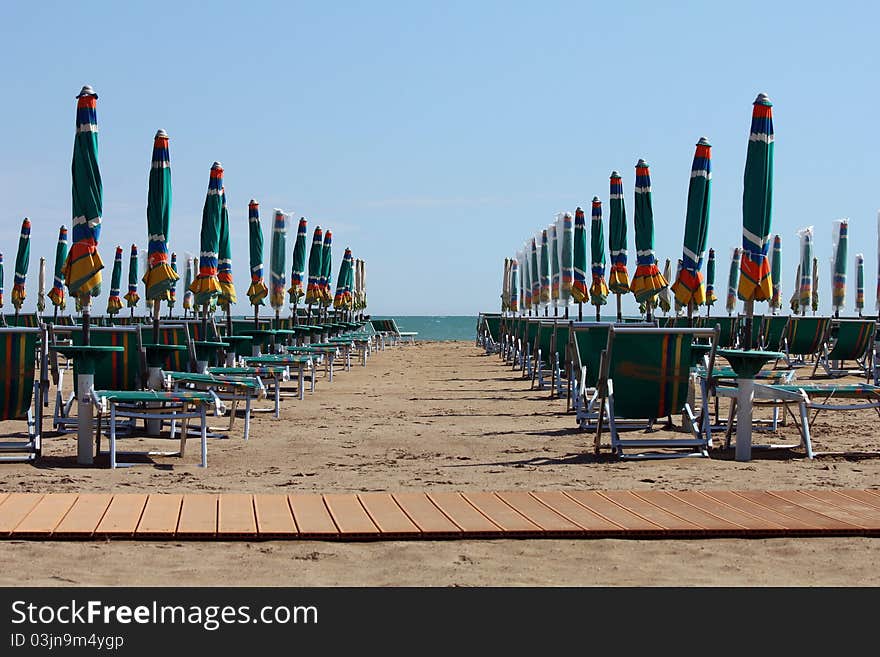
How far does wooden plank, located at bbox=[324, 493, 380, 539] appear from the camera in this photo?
5000mm

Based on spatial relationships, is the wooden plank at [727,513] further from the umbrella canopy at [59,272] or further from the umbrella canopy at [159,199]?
the umbrella canopy at [59,272]

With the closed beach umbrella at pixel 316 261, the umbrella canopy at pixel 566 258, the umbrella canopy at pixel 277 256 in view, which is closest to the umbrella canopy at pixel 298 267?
the closed beach umbrella at pixel 316 261

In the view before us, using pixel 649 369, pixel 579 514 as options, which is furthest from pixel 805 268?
pixel 579 514

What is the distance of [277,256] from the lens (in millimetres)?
18047

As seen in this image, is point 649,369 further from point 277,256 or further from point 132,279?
point 132,279

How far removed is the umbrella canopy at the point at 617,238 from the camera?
14891mm

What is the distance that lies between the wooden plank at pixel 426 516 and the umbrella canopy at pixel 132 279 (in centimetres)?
2324

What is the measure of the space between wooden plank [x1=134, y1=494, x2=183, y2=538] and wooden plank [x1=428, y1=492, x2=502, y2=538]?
1185mm

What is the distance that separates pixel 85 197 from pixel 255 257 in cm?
900

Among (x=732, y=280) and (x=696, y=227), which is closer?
(x=696, y=227)

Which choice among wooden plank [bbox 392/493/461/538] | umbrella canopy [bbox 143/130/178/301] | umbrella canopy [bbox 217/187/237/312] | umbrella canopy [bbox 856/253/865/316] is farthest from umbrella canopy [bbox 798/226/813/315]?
wooden plank [bbox 392/493/461/538]

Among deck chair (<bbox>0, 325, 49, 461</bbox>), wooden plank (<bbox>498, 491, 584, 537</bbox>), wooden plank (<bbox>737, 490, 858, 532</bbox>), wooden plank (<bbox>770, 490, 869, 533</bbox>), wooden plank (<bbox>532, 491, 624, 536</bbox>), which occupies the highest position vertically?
deck chair (<bbox>0, 325, 49, 461</bbox>)

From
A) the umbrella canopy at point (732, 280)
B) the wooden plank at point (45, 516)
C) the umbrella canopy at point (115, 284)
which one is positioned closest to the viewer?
the wooden plank at point (45, 516)

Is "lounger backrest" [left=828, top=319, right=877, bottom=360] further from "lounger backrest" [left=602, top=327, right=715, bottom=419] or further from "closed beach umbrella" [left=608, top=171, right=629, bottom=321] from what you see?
"lounger backrest" [left=602, top=327, right=715, bottom=419]
